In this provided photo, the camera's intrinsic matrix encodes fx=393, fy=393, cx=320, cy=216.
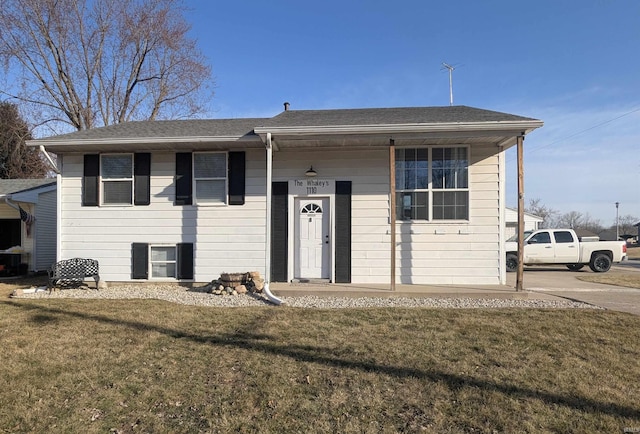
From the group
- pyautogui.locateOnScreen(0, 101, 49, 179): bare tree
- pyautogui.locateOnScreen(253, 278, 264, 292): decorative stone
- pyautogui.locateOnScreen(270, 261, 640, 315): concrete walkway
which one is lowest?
pyautogui.locateOnScreen(270, 261, 640, 315): concrete walkway

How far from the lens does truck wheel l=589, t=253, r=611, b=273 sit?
1359 centimetres

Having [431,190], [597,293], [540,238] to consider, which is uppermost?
[431,190]

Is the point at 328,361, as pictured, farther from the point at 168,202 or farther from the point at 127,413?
the point at 168,202

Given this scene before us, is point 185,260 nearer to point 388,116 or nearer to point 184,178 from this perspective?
point 184,178

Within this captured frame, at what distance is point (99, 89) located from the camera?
20.4 m

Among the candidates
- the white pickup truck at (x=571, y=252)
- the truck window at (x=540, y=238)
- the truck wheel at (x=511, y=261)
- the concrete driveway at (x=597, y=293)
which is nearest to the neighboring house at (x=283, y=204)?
the concrete driveway at (x=597, y=293)

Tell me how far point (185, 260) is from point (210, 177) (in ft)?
6.14

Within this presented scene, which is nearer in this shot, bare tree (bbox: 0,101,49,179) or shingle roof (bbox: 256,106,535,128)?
shingle roof (bbox: 256,106,535,128)

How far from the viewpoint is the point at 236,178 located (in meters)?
8.37

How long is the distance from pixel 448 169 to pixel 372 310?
3629mm

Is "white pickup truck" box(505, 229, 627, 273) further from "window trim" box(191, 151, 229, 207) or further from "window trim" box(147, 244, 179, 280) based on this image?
"window trim" box(147, 244, 179, 280)

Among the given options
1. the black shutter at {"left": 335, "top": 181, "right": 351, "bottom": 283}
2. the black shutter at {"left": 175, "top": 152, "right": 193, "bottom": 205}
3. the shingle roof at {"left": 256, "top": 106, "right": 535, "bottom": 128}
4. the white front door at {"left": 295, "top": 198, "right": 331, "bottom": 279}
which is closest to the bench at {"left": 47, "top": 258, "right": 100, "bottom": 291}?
the black shutter at {"left": 175, "top": 152, "right": 193, "bottom": 205}

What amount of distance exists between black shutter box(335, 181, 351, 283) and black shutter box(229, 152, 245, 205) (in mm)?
2042

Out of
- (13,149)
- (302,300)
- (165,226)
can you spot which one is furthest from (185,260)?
(13,149)
